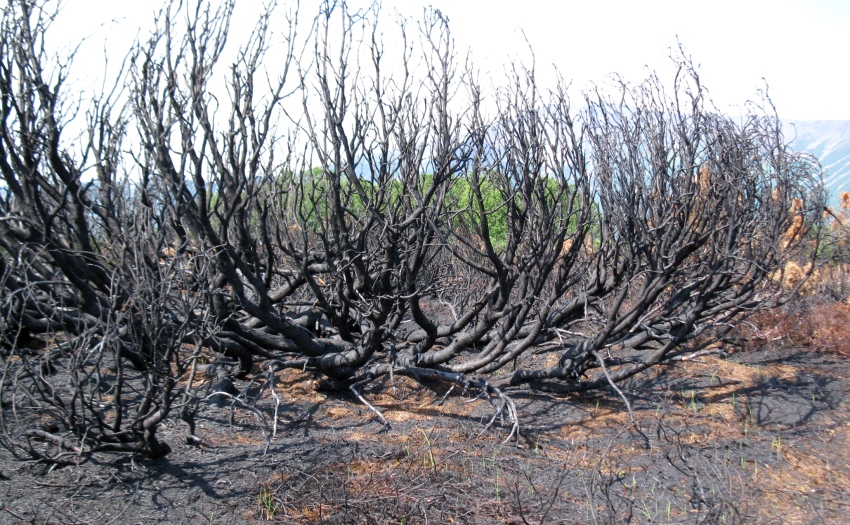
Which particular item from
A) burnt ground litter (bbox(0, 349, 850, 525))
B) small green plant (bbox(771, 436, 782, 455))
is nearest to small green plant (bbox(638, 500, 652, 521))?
burnt ground litter (bbox(0, 349, 850, 525))

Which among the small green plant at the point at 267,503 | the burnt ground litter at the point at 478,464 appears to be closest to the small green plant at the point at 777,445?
the burnt ground litter at the point at 478,464

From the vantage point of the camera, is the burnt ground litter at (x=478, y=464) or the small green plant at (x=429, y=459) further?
the small green plant at (x=429, y=459)

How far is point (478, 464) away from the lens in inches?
169

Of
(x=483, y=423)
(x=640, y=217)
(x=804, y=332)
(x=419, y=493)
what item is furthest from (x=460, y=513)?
(x=804, y=332)

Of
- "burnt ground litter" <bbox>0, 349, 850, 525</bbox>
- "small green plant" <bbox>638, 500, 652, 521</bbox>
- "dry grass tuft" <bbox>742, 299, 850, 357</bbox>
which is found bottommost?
"small green plant" <bbox>638, 500, 652, 521</bbox>

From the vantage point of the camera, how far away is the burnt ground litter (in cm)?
347

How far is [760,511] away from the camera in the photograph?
12.9 ft

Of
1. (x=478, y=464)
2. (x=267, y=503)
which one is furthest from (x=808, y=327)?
(x=267, y=503)

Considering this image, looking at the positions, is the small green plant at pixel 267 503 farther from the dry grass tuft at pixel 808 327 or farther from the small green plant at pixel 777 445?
the dry grass tuft at pixel 808 327

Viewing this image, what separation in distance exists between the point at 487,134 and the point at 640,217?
1.40 meters

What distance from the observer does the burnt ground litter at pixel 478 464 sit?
347 centimetres

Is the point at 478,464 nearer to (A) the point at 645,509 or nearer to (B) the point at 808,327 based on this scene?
(A) the point at 645,509

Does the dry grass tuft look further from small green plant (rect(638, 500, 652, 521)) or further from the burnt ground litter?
small green plant (rect(638, 500, 652, 521))

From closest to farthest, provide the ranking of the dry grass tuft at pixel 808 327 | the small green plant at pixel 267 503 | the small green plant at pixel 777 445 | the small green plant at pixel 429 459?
1. the small green plant at pixel 267 503
2. the small green plant at pixel 429 459
3. the small green plant at pixel 777 445
4. the dry grass tuft at pixel 808 327
